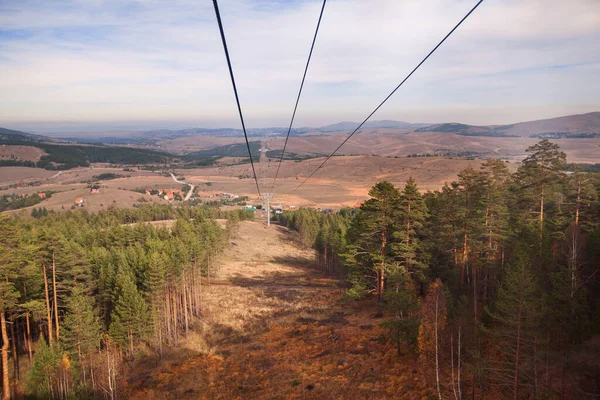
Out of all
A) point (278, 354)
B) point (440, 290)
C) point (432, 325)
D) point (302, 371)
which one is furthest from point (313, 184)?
point (440, 290)

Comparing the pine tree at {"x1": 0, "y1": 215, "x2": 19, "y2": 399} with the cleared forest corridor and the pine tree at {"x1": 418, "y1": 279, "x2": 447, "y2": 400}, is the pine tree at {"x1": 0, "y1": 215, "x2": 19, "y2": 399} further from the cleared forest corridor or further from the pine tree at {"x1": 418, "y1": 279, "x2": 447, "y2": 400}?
the pine tree at {"x1": 418, "y1": 279, "x2": 447, "y2": 400}

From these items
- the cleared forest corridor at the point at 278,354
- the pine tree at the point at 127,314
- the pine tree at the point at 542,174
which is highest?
the pine tree at the point at 542,174

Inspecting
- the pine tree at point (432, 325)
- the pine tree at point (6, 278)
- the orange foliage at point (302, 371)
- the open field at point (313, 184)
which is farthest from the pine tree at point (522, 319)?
the open field at point (313, 184)

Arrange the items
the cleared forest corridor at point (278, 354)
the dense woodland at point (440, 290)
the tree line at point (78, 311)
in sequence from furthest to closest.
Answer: the tree line at point (78, 311), the cleared forest corridor at point (278, 354), the dense woodland at point (440, 290)

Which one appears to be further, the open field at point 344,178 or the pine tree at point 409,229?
the open field at point 344,178

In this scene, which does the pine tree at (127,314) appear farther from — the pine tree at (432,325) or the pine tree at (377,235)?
the pine tree at (432,325)

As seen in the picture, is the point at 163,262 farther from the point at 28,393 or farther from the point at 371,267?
the point at 371,267

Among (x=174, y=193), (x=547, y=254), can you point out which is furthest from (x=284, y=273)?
(x=174, y=193)
